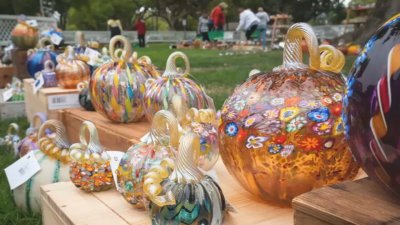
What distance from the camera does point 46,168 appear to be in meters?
1.92

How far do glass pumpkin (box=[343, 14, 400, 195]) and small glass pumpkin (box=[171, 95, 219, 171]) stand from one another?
705mm

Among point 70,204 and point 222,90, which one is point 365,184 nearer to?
point 70,204

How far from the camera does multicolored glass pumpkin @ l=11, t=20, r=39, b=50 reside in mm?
4875

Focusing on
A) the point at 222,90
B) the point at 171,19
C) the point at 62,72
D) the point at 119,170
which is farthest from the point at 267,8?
the point at 119,170

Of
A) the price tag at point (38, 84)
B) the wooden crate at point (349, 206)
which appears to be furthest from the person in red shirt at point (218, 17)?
the wooden crate at point (349, 206)

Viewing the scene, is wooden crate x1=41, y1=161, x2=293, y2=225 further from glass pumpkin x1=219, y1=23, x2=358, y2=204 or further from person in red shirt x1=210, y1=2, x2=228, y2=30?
person in red shirt x1=210, y1=2, x2=228, y2=30

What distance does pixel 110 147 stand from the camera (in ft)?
7.21

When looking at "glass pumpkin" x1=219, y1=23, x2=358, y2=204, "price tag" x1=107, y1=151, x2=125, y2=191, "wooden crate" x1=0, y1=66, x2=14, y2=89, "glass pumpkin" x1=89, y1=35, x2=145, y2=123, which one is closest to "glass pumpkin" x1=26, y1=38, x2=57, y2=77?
"wooden crate" x1=0, y1=66, x2=14, y2=89

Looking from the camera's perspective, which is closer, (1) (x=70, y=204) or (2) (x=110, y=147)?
(1) (x=70, y=204)

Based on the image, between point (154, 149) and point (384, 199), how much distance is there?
656 millimetres

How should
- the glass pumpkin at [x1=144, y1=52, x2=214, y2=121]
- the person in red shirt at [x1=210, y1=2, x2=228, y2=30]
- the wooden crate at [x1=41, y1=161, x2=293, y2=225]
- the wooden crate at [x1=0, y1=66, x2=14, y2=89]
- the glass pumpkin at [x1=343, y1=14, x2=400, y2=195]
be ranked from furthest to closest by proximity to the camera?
1. the person in red shirt at [x1=210, y1=2, x2=228, y2=30]
2. the wooden crate at [x1=0, y1=66, x2=14, y2=89]
3. the glass pumpkin at [x1=144, y1=52, x2=214, y2=121]
4. the wooden crate at [x1=41, y1=161, x2=293, y2=225]
5. the glass pumpkin at [x1=343, y1=14, x2=400, y2=195]

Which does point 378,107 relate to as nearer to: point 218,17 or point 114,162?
point 114,162

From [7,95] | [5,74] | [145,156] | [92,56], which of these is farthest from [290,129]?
[5,74]

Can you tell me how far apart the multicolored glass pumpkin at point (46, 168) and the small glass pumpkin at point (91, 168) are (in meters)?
0.45
